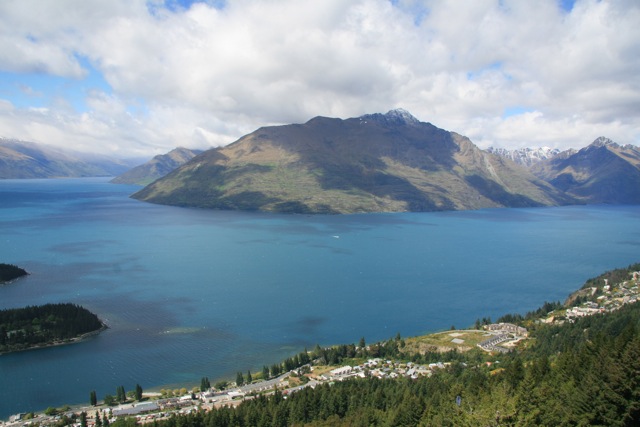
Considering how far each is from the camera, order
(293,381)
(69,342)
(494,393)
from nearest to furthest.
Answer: (494,393) < (293,381) < (69,342)

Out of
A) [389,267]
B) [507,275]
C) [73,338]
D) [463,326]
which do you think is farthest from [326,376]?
[507,275]

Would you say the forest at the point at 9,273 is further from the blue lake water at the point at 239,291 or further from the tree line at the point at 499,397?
the tree line at the point at 499,397

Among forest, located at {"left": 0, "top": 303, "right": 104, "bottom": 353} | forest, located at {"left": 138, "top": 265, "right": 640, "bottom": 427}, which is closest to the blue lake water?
forest, located at {"left": 0, "top": 303, "right": 104, "bottom": 353}

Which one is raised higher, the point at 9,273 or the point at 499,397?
the point at 499,397

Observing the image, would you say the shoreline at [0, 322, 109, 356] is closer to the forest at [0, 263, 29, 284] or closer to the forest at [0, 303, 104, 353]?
the forest at [0, 303, 104, 353]

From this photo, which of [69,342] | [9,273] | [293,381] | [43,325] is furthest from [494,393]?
[9,273]

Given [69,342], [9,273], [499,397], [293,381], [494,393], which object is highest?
[499,397]

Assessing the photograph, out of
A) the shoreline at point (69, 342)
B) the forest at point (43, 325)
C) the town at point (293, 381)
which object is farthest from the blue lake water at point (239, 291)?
the town at point (293, 381)

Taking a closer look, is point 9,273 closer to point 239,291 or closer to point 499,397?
point 239,291
